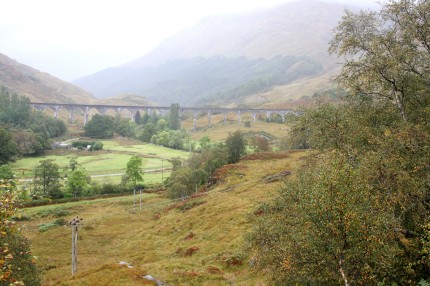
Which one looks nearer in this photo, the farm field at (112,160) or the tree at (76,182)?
the tree at (76,182)

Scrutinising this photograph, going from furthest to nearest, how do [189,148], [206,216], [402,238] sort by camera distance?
[189,148]
[206,216]
[402,238]

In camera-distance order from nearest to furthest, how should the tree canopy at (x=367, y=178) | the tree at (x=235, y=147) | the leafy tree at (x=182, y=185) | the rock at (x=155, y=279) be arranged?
1. the tree canopy at (x=367, y=178)
2. the rock at (x=155, y=279)
3. the leafy tree at (x=182, y=185)
4. the tree at (x=235, y=147)

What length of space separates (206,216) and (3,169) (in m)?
65.1

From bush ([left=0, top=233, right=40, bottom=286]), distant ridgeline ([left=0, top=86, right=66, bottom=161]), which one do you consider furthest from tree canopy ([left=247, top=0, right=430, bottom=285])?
distant ridgeline ([left=0, top=86, right=66, bottom=161])

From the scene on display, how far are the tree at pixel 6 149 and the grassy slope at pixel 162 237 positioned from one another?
53219 millimetres

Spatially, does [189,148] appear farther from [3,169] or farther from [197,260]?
[197,260]

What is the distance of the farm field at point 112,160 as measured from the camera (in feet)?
391

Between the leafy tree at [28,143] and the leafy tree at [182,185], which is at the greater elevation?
the leafy tree at [28,143]

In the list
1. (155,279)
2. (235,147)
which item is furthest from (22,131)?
(155,279)

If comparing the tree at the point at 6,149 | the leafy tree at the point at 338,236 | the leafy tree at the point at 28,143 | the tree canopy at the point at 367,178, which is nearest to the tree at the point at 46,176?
the tree at the point at 6,149

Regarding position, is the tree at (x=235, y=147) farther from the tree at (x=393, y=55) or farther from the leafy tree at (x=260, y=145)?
the tree at (x=393, y=55)

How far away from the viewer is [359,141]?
81.0 ft

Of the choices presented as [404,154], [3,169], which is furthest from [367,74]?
[3,169]

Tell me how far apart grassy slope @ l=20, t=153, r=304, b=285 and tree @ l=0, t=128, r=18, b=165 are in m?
53.2
